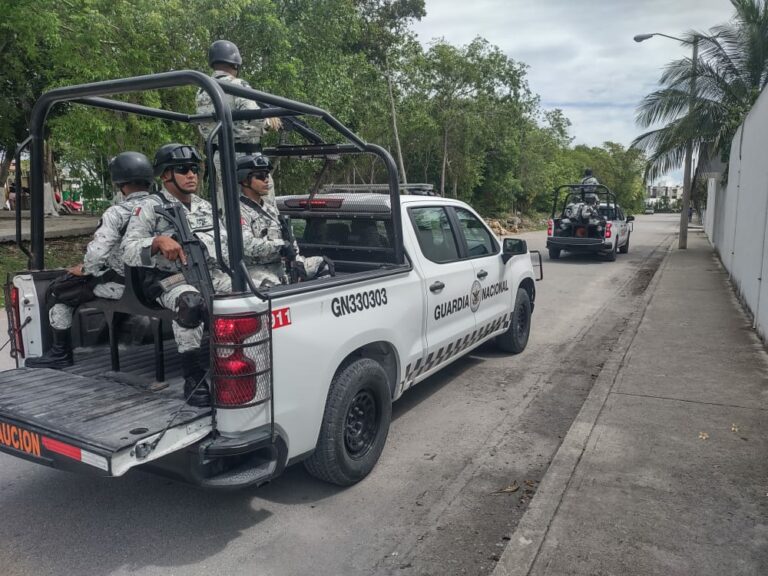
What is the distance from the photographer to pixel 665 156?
62.1 feet

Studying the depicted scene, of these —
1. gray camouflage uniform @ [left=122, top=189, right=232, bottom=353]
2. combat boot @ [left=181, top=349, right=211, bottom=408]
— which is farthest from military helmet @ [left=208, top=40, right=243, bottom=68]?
combat boot @ [left=181, top=349, right=211, bottom=408]

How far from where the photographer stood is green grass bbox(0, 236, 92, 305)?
12.4 m

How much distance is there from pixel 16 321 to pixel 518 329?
15.4 ft

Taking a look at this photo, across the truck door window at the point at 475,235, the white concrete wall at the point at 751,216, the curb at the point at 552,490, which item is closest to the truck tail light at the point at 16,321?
the curb at the point at 552,490

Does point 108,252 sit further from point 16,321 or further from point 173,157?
point 16,321

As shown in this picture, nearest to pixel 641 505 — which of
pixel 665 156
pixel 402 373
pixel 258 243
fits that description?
pixel 402 373

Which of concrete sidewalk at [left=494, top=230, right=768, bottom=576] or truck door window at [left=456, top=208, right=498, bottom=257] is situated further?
truck door window at [left=456, top=208, right=498, bottom=257]

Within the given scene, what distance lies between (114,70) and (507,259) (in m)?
8.87

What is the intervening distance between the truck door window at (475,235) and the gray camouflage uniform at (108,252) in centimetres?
283

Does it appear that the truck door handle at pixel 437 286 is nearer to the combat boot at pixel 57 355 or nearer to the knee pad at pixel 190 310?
the knee pad at pixel 190 310

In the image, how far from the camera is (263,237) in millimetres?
3865

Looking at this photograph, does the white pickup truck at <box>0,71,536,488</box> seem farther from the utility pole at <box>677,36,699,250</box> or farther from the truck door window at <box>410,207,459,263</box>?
the utility pole at <box>677,36,699,250</box>

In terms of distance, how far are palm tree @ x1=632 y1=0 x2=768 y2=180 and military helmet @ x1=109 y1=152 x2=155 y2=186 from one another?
57.0 ft

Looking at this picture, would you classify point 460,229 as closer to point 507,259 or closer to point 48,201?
point 507,259
